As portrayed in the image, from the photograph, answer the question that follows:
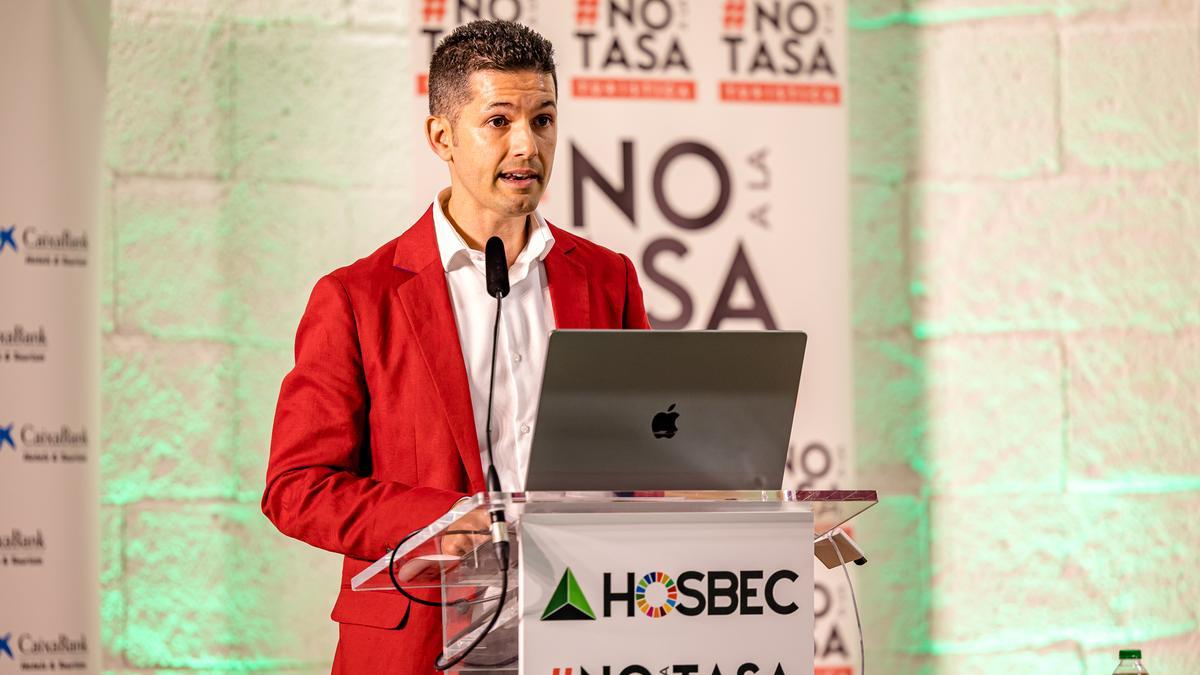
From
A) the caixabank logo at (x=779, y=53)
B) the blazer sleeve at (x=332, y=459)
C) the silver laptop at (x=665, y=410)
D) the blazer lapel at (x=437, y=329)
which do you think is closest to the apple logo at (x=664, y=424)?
the silver laptop at (x=665, y=410)

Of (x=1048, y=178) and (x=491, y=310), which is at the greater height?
(x=1048, y=178)

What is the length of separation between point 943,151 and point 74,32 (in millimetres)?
2012

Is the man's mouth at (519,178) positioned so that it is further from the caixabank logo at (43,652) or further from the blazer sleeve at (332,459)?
the caixabank logo at (43,652)

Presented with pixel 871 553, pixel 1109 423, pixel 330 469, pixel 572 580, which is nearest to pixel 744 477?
pixel 572 580

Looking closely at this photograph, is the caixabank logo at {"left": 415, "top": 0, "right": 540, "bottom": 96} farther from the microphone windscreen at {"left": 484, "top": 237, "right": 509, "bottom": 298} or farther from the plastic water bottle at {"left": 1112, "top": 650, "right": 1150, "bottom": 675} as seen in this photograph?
the plastic water bottle at {"left": 1112, "top": 650, "right": 1150, "bottom": 675}

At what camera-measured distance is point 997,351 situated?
3475mm

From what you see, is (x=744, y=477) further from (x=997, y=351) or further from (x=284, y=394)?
(x=997, y=351)

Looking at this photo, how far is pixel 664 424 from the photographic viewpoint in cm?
163

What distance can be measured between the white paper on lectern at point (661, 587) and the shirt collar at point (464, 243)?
84 centimetres

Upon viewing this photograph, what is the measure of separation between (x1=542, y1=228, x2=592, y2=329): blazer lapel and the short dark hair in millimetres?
294

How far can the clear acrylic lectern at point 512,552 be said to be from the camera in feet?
5.12

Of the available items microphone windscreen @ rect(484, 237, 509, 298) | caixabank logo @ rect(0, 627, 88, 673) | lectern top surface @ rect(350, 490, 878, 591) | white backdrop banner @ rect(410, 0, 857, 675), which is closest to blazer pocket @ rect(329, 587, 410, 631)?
lectern top surface @ rect(350, 490, 878, 591)

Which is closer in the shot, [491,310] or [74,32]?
[491,310]

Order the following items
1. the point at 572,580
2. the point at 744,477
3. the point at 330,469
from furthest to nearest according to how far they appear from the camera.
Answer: the point at 330,469
the point at 744,477
the point at 572,580
